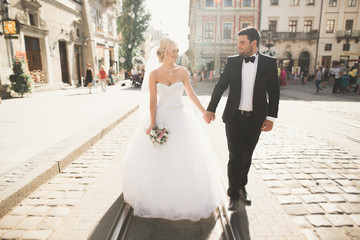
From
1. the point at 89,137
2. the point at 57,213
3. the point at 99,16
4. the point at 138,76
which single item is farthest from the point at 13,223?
the point at 99,16

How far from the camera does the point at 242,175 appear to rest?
10.2ft

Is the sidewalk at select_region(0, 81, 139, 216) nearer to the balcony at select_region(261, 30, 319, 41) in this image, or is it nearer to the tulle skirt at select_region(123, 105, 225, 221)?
the tulle skirt at select_region(123, 105, 225, 221)

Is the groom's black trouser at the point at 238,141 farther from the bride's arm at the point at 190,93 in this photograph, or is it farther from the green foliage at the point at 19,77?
the green foliage at the point at 19,77

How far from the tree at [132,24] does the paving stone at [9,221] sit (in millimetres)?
36063

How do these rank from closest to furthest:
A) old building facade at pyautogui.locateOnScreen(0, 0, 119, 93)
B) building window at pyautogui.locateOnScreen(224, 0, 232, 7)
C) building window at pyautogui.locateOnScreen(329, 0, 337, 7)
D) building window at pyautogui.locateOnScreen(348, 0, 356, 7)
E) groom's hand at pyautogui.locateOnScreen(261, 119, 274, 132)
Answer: groom's hand at pyautogui.locateOnScreen(261, 119, 274, 132)
old building facade at pyautogui.locateOnScreen(0, 0, 119, 93)
building window at pyautogui.locateOnScreen(348, 0, 356, 7)
building window at pyautogui.locateOnScreen(329, 0, 337, 7)
building window at pyautogui.locateOnScreen(224, 0, 232, 7)

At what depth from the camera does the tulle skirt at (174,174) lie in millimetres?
2543

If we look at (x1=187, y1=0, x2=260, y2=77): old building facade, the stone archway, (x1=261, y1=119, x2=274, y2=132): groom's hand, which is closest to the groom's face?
(x1=261, y1=119, x2=274, y2=132): groom's hand

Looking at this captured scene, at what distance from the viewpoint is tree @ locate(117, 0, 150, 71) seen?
35656 millimetres

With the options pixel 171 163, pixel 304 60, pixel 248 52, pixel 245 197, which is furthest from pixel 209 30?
pixel 171 163

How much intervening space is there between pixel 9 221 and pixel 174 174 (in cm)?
198

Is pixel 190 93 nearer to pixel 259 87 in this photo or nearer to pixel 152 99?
pixel 152 99

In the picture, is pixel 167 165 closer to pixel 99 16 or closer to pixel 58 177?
pixel 58 177

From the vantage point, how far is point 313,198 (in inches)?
121

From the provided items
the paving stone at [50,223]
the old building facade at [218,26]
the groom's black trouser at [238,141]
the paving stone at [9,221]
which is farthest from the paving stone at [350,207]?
the old building facade at [218,26]
